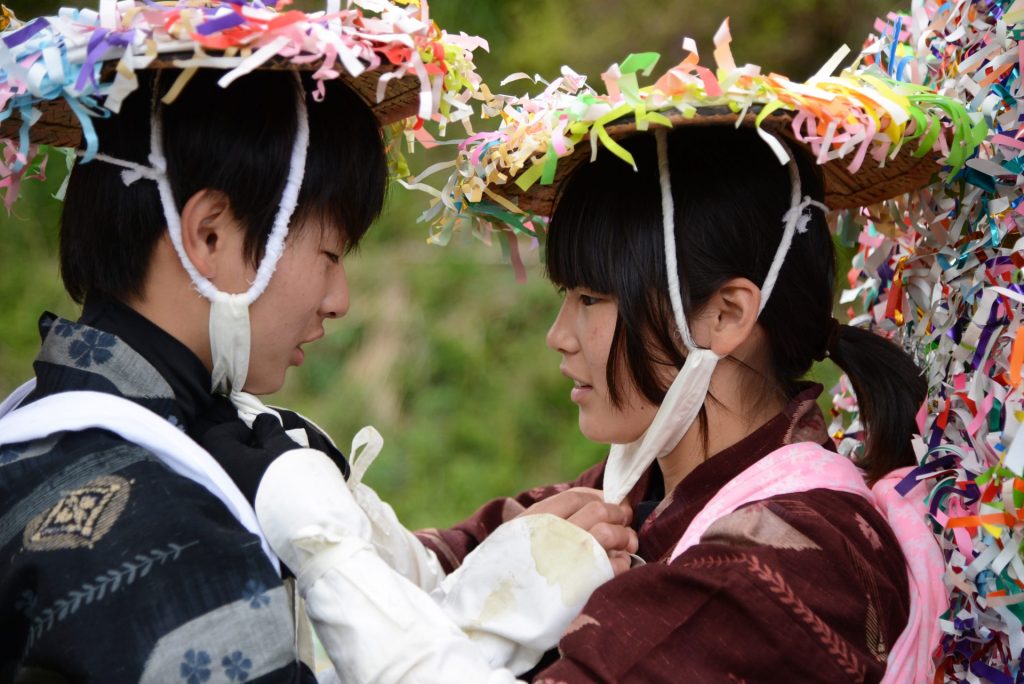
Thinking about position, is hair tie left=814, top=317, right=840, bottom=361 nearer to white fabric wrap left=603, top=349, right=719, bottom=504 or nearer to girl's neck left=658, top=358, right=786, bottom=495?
girl's neck left=658, top=358, right=786, bottom=495

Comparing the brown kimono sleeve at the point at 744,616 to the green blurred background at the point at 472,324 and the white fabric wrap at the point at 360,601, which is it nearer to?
the white fabric wrap at the point at 360,601

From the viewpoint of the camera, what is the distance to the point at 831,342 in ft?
6.81

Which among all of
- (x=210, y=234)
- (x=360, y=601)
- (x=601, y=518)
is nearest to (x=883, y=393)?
(x=601, y=518)

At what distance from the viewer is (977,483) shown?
1639 millimetres

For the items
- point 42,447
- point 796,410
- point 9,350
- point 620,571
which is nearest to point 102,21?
point 42,447

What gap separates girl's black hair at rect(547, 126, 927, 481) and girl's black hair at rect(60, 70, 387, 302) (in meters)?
0.45

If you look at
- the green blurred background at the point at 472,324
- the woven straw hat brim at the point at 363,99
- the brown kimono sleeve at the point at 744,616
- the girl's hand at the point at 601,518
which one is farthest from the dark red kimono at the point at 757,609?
the green blurred background at the point at 472,324

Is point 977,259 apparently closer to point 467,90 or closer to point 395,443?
point 467,90

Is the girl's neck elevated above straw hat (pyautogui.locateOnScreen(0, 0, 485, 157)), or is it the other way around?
straw hat (pyautogui.locateOnScreen(0, 0, 485, 157))

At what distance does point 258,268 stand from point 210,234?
0.09 metres

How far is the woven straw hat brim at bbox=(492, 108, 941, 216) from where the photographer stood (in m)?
1.68

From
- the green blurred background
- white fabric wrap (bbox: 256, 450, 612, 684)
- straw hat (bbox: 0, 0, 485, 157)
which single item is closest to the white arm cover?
white fabric wrap (bbox: 256, 450, 612, 684)

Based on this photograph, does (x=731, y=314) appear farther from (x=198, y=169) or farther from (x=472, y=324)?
(x=472, y=324)

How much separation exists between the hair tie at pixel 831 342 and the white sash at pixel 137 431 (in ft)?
3.40
